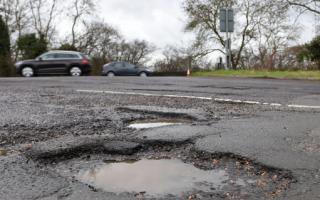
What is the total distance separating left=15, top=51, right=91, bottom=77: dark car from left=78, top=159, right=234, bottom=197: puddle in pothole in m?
22.7

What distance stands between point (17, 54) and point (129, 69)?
17464mm

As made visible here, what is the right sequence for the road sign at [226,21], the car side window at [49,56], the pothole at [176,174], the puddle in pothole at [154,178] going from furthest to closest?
1. the road sign at [226,21]
2. the car side window at [49,56]
3. the puddle in pothole at [154,178]
4. the pothole at [176,174]

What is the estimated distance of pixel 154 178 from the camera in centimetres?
376

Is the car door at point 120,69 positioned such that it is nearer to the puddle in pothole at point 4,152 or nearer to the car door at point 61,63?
the car door at point 61,63

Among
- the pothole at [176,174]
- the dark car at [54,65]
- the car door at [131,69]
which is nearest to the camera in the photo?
the pothole at [176,174]

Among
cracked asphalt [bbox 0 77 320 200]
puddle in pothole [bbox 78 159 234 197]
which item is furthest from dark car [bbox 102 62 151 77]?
puddle in pothole [bbox 78 159 234 197]

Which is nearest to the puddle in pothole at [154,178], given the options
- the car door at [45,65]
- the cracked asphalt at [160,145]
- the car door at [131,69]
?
the cracked asphalt at [160,145]

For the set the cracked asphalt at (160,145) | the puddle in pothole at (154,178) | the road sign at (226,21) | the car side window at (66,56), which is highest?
the road sign at (226,21)

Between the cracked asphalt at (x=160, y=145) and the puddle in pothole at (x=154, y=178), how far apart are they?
4.1 inches

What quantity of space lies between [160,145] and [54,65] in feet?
73.3

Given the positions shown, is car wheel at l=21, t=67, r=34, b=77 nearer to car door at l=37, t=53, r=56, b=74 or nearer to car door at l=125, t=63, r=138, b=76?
car door at l=37, t=53, r=56, b=74

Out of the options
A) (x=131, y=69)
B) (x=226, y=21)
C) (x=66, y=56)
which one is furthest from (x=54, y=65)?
(x=226, y=21)

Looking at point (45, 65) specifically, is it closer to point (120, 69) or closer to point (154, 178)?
point (120, 69)

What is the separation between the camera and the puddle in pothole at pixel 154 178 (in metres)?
3.47
